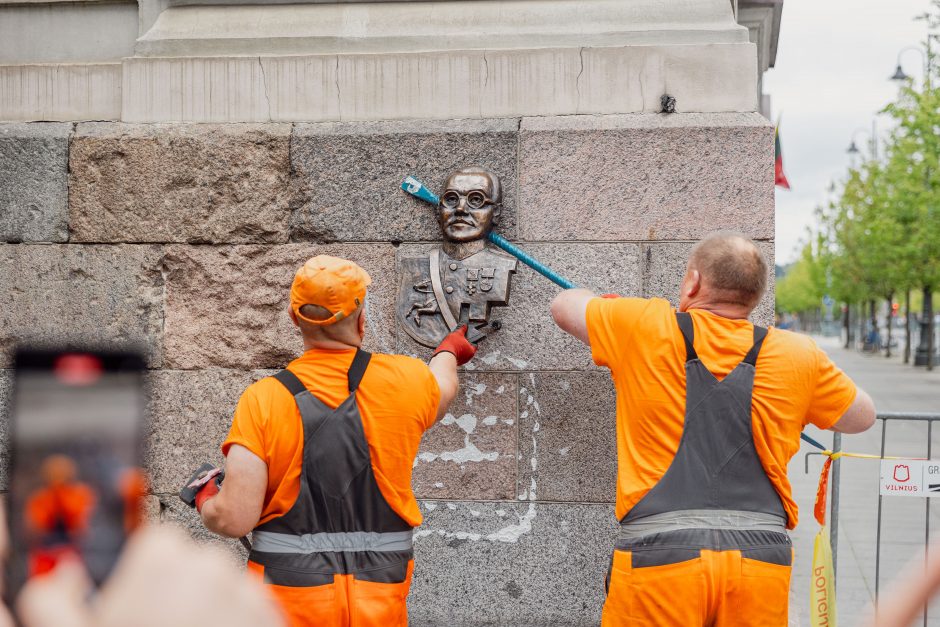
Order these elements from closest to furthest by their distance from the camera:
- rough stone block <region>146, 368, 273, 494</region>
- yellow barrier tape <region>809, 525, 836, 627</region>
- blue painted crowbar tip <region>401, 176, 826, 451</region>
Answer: yellow barrier tape <region>809, 525, 836, 627</region>
blue painted crowbar tip <region>401, 176, 826, 451</region>
rough stone block <region>146, 368, 273, 494</region>

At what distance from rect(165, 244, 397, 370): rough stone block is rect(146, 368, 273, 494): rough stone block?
69mm

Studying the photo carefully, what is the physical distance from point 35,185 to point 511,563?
2.91 m

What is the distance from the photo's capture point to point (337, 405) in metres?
2.56

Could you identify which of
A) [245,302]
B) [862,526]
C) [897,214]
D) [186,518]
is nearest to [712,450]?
[245,302]

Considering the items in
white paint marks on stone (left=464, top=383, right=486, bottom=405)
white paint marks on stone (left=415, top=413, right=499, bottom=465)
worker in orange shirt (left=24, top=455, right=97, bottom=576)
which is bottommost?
white paint marks on stone (left=415, top=413, right=499, bottom=465)

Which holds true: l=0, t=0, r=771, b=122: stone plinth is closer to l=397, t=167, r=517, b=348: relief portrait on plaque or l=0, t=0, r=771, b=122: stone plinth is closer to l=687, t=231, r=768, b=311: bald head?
l=397, t=167, r=517, b=348: relief portrait on plaque

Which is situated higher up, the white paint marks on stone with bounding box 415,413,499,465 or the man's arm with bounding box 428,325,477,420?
the man's arm with bounding box 428,325,477,420

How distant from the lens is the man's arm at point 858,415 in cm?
284

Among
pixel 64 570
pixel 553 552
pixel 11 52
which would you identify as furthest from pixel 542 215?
pixel 64 570

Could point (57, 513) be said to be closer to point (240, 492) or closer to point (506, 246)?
point (240, 492)

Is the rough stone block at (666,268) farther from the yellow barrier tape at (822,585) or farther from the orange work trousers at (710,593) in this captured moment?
the orange work trousers at (710,593)

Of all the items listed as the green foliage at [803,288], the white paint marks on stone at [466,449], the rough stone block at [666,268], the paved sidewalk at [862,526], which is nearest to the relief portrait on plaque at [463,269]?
the white paint marks on stone at [466,449]

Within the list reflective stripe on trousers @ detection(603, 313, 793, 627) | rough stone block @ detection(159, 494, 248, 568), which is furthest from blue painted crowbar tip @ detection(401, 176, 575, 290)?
rough stone block @ detection(159, 494, 248, 568)

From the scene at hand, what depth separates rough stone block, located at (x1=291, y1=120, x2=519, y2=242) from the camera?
4164 millimetres
